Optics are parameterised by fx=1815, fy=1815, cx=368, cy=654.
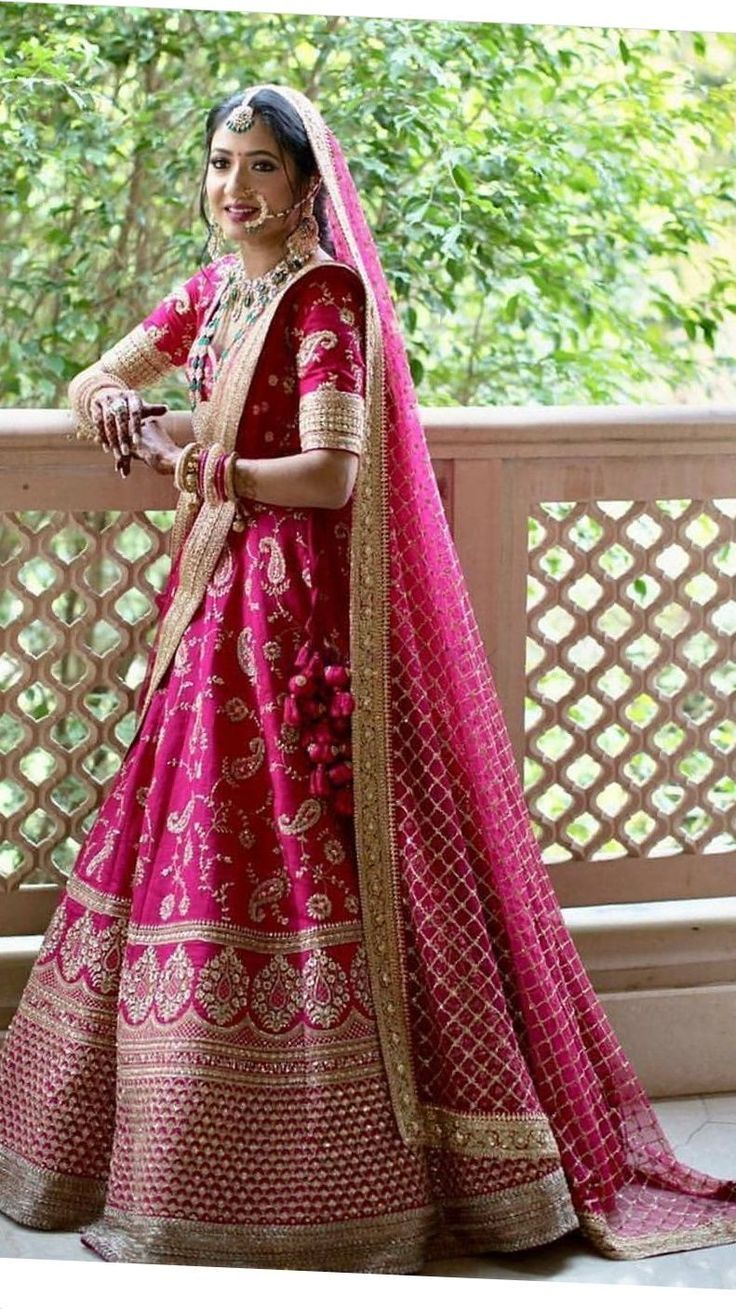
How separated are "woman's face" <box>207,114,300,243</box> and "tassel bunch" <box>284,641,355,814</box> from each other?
0.59 metres

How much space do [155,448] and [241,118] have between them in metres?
0.47

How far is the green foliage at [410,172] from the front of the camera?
15.6 ft

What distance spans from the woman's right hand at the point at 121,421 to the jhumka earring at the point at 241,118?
1.30 feet

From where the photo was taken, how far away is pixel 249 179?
248 cm

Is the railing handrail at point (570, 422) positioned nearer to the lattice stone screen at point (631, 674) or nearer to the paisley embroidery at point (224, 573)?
the lattice stone screen at point (631, 674)

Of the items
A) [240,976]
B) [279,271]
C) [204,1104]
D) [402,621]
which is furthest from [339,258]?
[204,1104]

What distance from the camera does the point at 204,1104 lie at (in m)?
2.47

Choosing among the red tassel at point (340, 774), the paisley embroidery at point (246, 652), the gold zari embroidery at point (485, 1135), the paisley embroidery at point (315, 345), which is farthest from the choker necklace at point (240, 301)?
the gold zari embroidery at point (485, 1135)

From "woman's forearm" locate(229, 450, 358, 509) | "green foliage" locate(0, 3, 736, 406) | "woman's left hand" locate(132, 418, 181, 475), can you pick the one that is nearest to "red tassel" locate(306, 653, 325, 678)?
"woman's forearm" locate(229, 450, 358, 509)

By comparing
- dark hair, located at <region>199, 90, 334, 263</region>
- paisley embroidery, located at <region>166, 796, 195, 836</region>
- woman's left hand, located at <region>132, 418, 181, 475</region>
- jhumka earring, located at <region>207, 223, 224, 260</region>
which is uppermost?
dark hair, located at <region>199, 90, 334, 263</region>

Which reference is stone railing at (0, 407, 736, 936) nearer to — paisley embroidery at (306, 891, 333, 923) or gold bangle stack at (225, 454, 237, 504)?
gold bangle stack at (225, 454, 237, 504)

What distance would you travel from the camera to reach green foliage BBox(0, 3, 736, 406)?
4.77 m

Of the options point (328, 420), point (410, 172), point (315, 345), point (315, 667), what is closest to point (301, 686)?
point (315, 667)

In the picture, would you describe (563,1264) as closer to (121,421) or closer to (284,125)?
(121,421)
